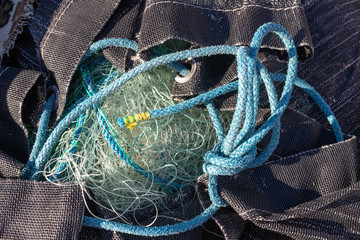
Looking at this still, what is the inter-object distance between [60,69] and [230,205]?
577 mm

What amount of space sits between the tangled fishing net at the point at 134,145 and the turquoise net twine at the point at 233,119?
0.07 meters

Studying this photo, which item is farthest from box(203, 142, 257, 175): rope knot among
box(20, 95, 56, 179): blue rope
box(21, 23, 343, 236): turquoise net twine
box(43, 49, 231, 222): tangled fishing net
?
box(20, 95, 56, 179): blue rope

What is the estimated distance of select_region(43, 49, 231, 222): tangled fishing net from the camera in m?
1.05

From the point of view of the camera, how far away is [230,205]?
0.98 meters

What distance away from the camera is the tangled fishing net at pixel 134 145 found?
105 centimetres

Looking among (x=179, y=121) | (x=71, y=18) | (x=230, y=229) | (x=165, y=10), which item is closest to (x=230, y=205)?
(x=230, y=229)

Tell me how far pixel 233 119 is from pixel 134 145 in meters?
0.34

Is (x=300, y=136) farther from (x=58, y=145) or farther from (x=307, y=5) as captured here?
(x=58, y=145)

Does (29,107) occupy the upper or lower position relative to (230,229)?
upper

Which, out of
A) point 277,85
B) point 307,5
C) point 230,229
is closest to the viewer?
point 230,229

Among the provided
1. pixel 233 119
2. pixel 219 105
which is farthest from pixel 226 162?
pixel 219 105

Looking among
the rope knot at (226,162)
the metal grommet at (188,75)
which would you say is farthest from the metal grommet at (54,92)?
the rope knot at (226,162)

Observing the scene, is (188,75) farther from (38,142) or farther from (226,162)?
(38,142)

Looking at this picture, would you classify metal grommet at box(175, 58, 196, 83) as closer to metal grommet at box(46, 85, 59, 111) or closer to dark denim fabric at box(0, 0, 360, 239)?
dark denim fabric at box(0, 0, 360, 239)
